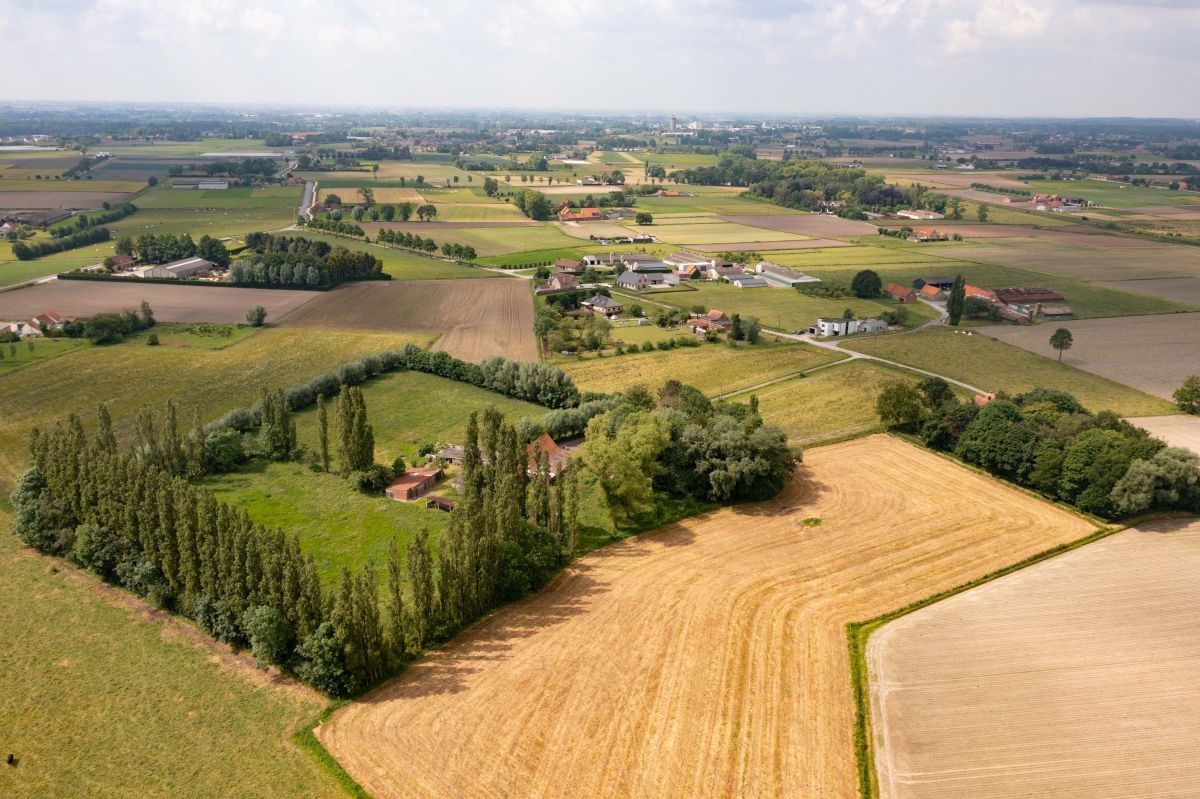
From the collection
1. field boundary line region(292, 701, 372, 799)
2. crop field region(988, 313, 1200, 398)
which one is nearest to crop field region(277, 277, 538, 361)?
field boundary line region(292, 701, 372, 799)

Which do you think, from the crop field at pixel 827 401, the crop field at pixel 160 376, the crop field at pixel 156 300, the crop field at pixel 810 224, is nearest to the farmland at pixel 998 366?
the crop field at pixel 827 401

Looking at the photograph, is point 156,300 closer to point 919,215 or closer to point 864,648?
point 864,648

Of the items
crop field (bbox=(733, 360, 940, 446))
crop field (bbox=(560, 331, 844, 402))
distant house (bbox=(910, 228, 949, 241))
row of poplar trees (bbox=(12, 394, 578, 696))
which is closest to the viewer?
row of poplar trees (bbox=(12, 394, 578, 696))

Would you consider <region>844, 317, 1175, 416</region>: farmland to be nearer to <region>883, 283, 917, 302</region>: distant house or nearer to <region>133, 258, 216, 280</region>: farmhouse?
<region>883, 283, 917, 302</region>: distant house

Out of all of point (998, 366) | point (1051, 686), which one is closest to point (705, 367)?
point (998, 366)

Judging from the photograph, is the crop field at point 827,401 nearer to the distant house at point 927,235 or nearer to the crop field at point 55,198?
the distant house at point 927,235

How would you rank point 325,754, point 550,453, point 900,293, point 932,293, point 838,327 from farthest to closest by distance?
point 932,293
point 900,293
point 838,327
point 550,453
point 325,754
